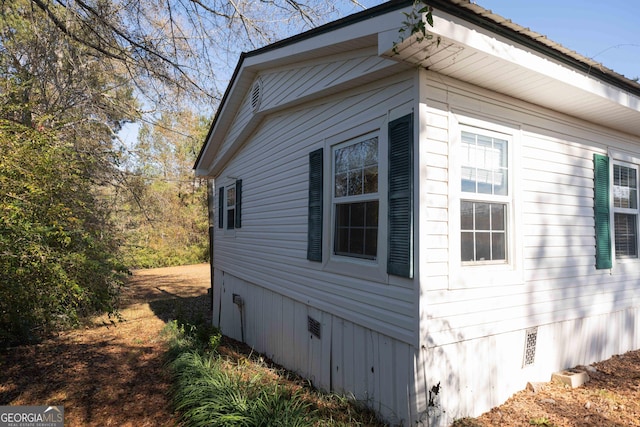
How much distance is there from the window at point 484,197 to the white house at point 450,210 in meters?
0.02

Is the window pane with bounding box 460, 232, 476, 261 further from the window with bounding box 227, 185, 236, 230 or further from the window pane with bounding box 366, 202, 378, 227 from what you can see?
the window with bounding box 227, 185, 236, 230

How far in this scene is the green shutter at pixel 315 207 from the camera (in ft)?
16.4

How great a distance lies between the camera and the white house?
3.48 metres

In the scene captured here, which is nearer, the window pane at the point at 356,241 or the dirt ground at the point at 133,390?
the dirt ground at the point at 133,390

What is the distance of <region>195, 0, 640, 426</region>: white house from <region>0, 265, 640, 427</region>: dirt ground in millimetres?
270

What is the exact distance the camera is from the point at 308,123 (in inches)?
218

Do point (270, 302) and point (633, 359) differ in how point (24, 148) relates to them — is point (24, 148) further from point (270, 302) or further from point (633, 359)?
point (633, 359)

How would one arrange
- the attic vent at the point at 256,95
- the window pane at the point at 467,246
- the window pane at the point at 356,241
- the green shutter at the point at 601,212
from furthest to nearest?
the attic vent at the point at 256,95, the green shutter at the point at 601,212, the window pane at the point at 356,241, the window pane at the point at 467,246

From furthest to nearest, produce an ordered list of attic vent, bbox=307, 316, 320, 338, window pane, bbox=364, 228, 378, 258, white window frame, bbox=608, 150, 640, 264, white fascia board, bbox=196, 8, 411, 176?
white window frame, bbox=608, 150, 640, 264 < attic vent, bbox=307, 316, 320, 338 < window pane, bbox=364, 228, 378, 258 < white fascia board, bbox=196, 8, 411, 176

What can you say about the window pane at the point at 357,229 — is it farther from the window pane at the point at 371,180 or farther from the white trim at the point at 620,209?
the white trim at the point at 620,209

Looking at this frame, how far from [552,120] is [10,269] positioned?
250 inches

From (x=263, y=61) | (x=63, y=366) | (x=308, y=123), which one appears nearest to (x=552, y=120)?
(x=308, y=123)

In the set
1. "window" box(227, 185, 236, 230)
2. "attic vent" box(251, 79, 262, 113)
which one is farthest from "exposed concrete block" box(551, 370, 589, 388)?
"window" box(227, 185, 236, 230)

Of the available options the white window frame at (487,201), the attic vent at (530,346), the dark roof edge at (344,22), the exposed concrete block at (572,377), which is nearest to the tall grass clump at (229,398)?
the white window frame at (487,201)
